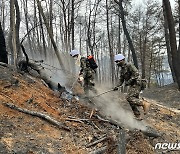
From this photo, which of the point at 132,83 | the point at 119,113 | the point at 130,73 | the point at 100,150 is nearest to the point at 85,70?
the point at 119,113

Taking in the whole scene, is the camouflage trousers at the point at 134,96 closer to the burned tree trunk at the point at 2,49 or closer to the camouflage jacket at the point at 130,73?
the camouflage jacket at the point at 130,73

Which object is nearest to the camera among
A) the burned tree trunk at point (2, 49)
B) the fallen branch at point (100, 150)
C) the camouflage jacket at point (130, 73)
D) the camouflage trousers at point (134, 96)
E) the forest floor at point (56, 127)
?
the forest floor at point (56, 127)

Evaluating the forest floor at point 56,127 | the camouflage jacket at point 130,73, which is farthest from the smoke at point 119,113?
the camouflage jacket at point 130,73

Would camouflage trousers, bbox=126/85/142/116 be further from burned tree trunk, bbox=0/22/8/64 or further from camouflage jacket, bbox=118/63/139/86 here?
burned tree trunk, bbox=0/22/8/64

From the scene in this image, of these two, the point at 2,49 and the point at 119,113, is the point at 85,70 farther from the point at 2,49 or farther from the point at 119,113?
the point at 2,49

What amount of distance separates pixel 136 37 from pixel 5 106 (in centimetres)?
3114

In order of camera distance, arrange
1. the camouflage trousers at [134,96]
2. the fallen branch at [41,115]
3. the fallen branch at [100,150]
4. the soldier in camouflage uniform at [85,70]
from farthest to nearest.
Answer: the soldier in camouflage uniform at [85,70] < the camouflage trousers at [134,96] < the fallen branch at [41,115] < the fallen branch at [100,150]

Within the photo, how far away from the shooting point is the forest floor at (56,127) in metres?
6.20

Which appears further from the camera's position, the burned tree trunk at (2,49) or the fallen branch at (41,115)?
the burned tree trunk at (2,49)

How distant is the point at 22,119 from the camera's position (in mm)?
6980

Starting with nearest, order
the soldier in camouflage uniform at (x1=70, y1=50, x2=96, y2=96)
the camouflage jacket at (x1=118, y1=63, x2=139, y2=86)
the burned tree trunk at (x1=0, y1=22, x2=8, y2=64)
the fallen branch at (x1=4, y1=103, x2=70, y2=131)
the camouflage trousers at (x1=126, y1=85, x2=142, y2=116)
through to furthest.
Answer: the fallen branch at (x1=4, y1=103, x2=70, y2=131)
the camouflage trousers at (x1=126, y1=85, x2=142, y2=116)
the camouflage jacket at (x1=118, y1=63, x2=139, y2=86)
the soldier in camouflage uniform at (x1=70, y1=50, x2=96, y2=96)
the burned tree trunk at (x1=0, y1=22, x2=8, y2=64)

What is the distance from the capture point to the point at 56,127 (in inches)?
282

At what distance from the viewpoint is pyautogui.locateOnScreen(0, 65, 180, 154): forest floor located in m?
6.20

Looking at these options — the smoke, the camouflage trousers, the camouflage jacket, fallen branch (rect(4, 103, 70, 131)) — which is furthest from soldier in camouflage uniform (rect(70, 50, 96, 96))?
fallen branch (rect(4, 103, 70, 131))
